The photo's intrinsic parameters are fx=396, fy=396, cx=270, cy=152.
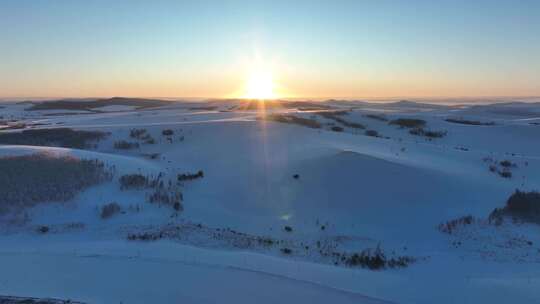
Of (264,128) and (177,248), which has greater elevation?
(264,128)

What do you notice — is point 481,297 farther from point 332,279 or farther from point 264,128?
point 264,128

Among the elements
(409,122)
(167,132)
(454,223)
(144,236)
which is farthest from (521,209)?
(409,122)

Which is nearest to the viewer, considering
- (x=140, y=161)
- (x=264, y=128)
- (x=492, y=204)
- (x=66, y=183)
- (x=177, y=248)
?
(x=177, y=248)

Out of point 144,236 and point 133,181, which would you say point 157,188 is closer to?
point 133,181

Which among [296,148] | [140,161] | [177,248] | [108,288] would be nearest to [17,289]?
[108,288]

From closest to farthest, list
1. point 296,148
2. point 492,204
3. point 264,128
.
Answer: point 492,204 < point 296,148 < point 264,128

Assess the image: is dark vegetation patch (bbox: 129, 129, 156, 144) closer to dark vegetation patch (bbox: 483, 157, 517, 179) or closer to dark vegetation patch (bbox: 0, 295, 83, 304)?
dark vegetation patch (bbox: 0, 295, 83, 304)
